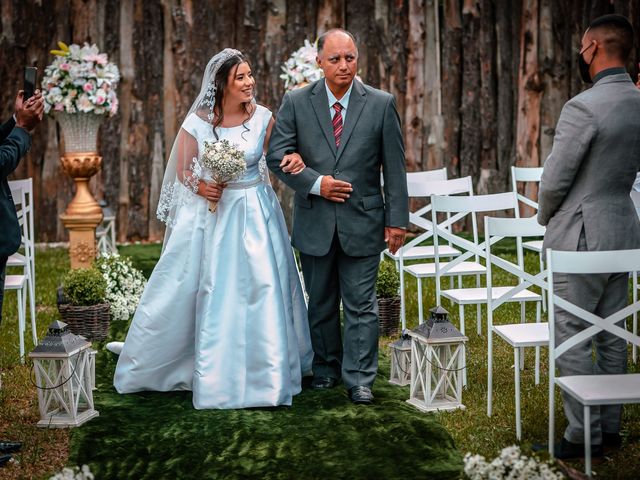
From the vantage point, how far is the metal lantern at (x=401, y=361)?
579 centimetres

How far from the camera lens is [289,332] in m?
5.72

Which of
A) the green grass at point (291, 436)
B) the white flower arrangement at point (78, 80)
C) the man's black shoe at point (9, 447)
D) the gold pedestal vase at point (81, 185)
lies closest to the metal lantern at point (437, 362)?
the green grass at point (291, 436)

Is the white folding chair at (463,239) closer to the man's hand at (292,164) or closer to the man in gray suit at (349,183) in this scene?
the man in gray suit at (349,183)

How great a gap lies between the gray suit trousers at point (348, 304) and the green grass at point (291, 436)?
207mm

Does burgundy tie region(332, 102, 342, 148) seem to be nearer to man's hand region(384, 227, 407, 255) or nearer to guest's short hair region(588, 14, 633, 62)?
man's hand region(384, 227, 407, 255)

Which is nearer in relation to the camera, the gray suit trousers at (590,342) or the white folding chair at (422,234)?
the gray suit trousers at (590,342)

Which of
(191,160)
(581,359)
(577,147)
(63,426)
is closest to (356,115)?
(191,160)

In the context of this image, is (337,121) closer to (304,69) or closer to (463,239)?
(463,239)

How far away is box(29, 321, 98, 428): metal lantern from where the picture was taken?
16.7ft

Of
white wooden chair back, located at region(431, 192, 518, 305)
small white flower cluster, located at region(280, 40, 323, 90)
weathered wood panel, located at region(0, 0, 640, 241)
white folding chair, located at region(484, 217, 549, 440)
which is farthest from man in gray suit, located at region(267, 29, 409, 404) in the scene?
weathered wood panel, located at region(0, 0, 640, 241)

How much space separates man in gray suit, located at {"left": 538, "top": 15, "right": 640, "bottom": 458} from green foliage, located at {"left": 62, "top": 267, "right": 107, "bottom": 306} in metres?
3.79

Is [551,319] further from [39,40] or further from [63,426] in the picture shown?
[39,40]

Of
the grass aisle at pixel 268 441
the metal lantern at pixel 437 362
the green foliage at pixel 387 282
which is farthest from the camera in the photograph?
the green foliage at pixel 387 282

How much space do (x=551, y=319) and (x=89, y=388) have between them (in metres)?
2.58
